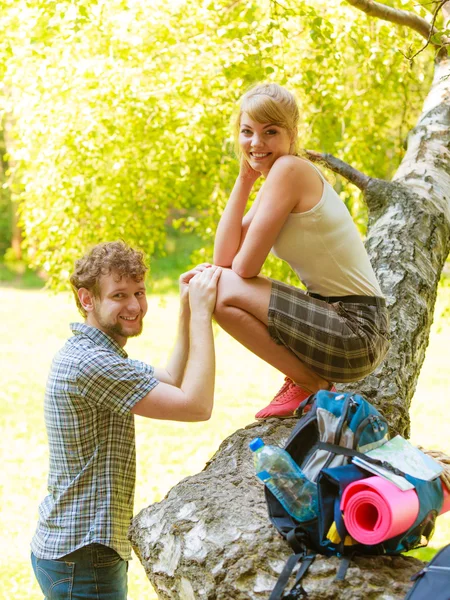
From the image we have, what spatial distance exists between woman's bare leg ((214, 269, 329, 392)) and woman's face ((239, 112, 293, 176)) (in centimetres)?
41

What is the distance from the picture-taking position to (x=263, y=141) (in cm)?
270

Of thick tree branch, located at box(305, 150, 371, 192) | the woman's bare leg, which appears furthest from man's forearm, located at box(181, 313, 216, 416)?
thick tree branch, located at box(305, 150, 371, 192)

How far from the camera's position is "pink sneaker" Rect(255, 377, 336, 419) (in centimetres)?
273

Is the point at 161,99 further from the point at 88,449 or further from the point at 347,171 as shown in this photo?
the point at 88,449

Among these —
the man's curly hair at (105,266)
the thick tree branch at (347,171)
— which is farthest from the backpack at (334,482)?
the thick tree branch at (347,171)

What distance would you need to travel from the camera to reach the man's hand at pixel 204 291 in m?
2.57

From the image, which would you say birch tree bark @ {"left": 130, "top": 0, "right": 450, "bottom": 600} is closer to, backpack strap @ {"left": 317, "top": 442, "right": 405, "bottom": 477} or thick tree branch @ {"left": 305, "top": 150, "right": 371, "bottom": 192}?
thick tree branch @ {"left": 305, "top": 150, "right": 371, "bottom": 192}

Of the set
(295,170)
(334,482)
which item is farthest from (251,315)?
(334,482)

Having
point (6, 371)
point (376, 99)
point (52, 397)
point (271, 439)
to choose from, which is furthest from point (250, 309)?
point (6, 371)

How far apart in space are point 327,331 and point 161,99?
12.5 feet

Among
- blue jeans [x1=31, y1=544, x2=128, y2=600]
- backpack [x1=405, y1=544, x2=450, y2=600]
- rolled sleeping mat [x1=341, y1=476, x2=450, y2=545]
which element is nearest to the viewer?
backpack [x1=405, y1=544, x2=450, y2=600]

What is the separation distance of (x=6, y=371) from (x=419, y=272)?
7121 millimetres

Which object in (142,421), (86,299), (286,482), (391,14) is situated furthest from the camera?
(142,421)

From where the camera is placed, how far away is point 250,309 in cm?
259
